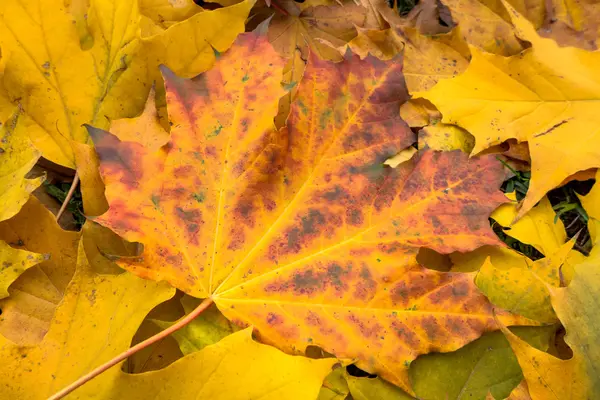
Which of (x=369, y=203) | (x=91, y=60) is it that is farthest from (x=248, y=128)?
(x=91, y=60)

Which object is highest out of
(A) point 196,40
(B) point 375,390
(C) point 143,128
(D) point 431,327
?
(A) point 196,40

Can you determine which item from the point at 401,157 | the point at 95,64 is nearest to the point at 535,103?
the point at 401,157

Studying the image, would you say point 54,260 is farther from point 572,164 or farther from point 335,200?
point 572,164

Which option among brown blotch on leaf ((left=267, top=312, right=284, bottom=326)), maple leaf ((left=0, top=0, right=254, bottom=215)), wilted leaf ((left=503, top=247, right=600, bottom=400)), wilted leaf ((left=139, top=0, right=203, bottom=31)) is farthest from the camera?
wilted leaf ((left=139, top=0, right=203, bottom=31))

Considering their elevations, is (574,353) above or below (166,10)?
below

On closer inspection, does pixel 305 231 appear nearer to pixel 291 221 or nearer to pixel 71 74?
pixel 291 221

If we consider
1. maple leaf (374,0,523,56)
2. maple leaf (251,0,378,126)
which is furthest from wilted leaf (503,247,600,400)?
maple leaf (251,0,378,126)

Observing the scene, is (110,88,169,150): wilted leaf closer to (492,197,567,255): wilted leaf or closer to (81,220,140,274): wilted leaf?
(81,220,140,274): wilted leaf

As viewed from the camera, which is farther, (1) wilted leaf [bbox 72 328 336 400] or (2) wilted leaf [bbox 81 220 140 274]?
(2) wilted leaf [bbox 81 220 140 274]
